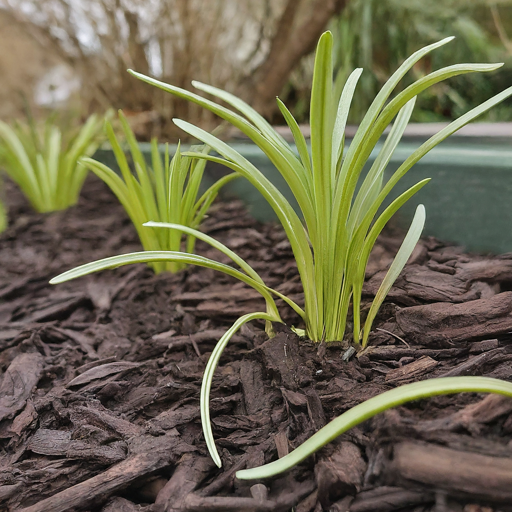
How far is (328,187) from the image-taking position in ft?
2.17

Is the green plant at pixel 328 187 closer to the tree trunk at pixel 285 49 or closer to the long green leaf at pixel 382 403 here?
the long green leaf at pixel 382 403

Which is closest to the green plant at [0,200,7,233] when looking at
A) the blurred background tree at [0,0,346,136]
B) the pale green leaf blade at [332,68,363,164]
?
the blurred background tree at [0,0,346,136]

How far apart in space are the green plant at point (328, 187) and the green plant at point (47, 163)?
124 centimetres

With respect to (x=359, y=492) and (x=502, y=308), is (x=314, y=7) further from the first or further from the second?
(x=359, y=492)

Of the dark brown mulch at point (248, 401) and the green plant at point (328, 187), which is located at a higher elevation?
the green plant at point (328, 187)

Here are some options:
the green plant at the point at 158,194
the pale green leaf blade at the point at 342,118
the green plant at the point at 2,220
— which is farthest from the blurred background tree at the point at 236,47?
the pale green leaf blade at the point at 342,118

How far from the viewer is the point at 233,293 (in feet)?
3.33

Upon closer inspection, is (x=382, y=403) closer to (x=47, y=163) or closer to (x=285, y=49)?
(x=285, y=49)

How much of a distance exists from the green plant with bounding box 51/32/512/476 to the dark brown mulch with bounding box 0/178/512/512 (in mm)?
83

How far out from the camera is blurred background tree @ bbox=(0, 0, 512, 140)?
1.90m

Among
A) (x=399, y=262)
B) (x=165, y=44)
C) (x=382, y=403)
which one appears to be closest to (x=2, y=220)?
(x=165, y=44)

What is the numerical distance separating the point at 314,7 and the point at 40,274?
4.39ft

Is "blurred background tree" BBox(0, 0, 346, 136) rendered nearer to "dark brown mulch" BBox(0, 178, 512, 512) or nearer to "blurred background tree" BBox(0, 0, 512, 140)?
"blurred background tree" BBox(0, 0, 512, 140)

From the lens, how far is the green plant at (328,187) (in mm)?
590
